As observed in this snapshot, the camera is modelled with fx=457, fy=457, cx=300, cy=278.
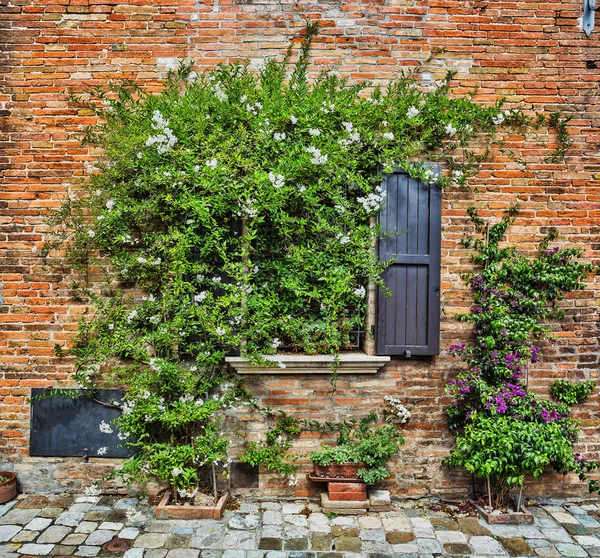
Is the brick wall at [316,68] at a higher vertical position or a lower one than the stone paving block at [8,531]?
higher

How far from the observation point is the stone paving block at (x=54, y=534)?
355cm

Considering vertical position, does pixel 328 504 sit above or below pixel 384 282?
below

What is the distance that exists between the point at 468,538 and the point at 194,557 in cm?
214

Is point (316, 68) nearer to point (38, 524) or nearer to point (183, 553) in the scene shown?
point (183, 553)

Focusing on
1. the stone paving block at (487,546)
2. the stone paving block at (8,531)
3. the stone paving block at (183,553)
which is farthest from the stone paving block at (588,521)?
the stone paving block at (8,531)

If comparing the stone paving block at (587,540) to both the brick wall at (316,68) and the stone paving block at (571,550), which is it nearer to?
the stone paving block at (571,550)

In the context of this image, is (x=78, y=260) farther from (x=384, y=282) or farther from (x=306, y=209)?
(x=384, y=282)

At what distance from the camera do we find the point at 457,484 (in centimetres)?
430

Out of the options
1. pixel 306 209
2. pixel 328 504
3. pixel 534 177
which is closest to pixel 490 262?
pixel 534 177

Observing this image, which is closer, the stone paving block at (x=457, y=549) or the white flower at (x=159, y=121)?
the stone paving block at (x=457, y=549)

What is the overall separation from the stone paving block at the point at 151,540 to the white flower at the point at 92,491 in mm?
808

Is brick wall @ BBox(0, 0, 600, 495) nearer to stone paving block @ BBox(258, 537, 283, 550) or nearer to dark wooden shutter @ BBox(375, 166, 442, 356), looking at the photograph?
dark wooden shutter @ BBox(375, 166, 442, 356)

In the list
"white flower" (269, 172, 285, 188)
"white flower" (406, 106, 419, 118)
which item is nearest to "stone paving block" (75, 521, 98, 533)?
"white flower" (269, 172, 285, 188)

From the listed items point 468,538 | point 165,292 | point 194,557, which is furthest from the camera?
point 165,292
